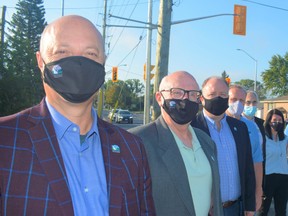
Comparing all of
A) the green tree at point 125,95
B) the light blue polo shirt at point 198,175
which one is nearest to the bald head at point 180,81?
the light blue polo shirt at point 198,175

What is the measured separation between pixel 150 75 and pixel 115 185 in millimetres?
15307

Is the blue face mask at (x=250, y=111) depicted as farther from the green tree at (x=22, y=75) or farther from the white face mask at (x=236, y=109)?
the green tree at (x=22, y=75)

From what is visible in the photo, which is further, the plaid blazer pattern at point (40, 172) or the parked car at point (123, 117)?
the parked car at point (123, 117)

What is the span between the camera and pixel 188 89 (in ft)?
10.9

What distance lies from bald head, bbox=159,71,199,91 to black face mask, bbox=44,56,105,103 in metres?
1.53

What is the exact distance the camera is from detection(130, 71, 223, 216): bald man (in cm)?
285

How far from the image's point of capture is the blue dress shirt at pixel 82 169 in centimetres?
178

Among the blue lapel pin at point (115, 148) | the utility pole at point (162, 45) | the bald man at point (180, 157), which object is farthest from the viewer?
the utility pole at point (162, 45)

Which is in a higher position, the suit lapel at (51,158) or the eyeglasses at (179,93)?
the eyeglasses at (179,93)

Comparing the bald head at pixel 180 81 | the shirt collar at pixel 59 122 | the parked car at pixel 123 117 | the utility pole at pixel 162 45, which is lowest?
the parked car at pixel 123 117

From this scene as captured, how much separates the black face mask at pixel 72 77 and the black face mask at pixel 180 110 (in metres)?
1.49

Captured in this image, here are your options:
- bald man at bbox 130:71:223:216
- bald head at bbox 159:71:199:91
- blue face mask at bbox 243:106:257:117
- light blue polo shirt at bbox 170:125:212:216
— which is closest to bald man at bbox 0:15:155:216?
bald man at bbox 130:71:223:216

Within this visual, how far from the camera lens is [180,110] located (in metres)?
3.28

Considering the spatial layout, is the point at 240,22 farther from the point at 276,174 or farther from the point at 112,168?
the point at 112,168
